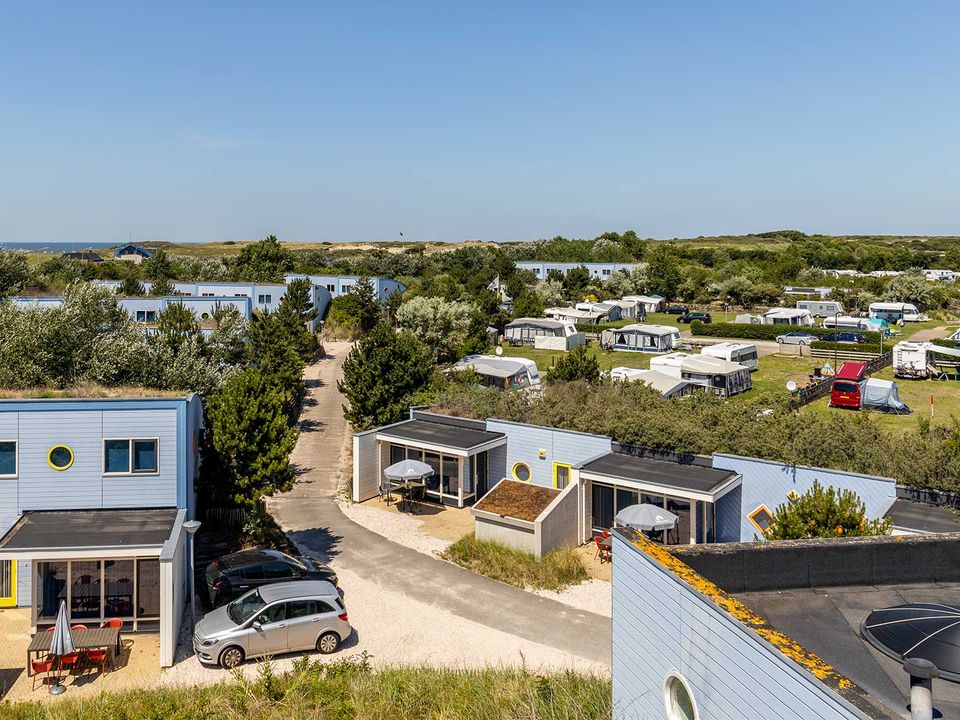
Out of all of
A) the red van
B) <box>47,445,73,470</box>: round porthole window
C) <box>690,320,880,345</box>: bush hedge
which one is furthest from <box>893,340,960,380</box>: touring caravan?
<box>47,445,73,470</box>: round porthole window

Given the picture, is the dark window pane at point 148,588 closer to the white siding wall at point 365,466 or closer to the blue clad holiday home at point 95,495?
the blue clad holiday home at point 95,495

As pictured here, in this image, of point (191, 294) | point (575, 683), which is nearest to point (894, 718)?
point (575, 683)

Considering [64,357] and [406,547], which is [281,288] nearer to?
[64,357]

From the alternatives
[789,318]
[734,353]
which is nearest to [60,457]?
[734,353]

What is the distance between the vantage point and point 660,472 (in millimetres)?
17781

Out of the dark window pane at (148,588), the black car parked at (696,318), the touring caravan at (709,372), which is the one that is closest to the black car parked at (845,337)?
the black car parked at (696,318)

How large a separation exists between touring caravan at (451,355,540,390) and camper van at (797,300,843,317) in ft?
119

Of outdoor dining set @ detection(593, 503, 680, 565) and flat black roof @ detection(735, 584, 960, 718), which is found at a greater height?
flat black roof @ detection(735, 584, 960, 718)

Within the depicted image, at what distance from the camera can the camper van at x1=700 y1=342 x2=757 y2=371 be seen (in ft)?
131

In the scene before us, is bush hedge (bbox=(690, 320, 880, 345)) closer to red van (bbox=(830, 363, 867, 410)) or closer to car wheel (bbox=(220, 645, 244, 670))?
red van (bbox=(830, 363, 867, 410))

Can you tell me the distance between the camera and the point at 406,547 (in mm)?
18328

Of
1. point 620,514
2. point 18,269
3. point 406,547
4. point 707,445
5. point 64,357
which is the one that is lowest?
point 406,547

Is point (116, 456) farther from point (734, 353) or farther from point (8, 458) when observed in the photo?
point (734, 353)

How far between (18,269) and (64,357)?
19.7m
